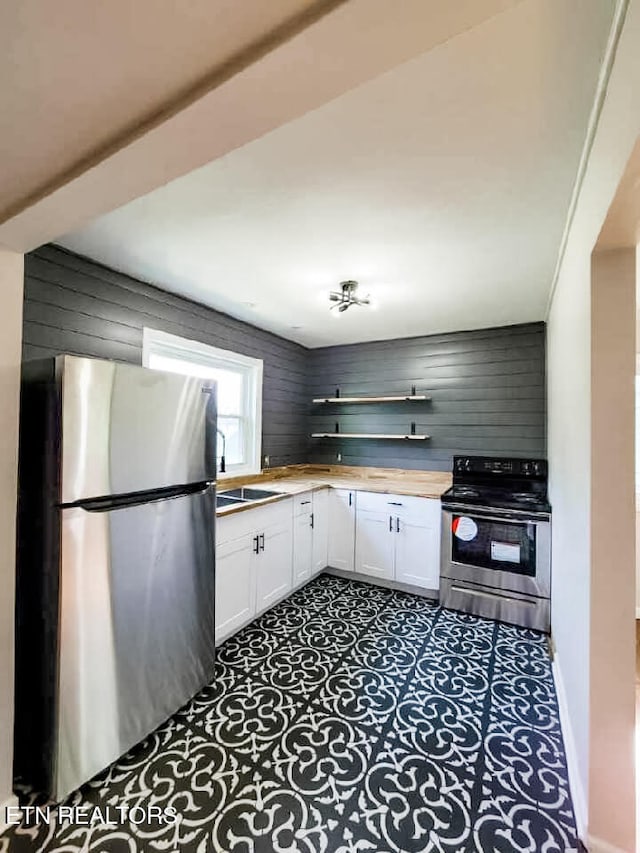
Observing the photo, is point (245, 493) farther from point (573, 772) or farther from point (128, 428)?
point (573, 772)

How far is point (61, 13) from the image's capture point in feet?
2.35

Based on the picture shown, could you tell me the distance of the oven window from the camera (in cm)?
293

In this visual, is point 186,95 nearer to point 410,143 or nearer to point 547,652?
Answer: point 410,143

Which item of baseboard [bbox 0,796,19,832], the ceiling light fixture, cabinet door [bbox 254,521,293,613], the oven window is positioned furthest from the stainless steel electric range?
baseboard [bbox 0,796,19,832]

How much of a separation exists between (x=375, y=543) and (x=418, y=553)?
0.40 meters

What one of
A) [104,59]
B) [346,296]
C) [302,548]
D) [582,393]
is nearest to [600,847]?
[582,393]

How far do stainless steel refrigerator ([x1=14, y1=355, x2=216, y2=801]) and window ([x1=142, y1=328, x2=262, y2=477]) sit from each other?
54.9 inches

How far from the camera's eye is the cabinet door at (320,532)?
362 centimetres

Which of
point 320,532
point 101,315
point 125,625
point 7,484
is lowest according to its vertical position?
point 320,532

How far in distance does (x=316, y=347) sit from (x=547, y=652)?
3639 mm

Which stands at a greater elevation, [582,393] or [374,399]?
[374,399]

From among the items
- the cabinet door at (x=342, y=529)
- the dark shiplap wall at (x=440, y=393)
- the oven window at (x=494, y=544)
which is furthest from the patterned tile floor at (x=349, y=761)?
the dark shiplap wall at (x=440, y=393)

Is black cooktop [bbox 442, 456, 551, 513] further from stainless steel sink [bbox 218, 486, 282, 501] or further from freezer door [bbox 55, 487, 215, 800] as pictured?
freezer door [bbox 55, 487, 215, 800]

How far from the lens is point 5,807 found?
56.1 inches
